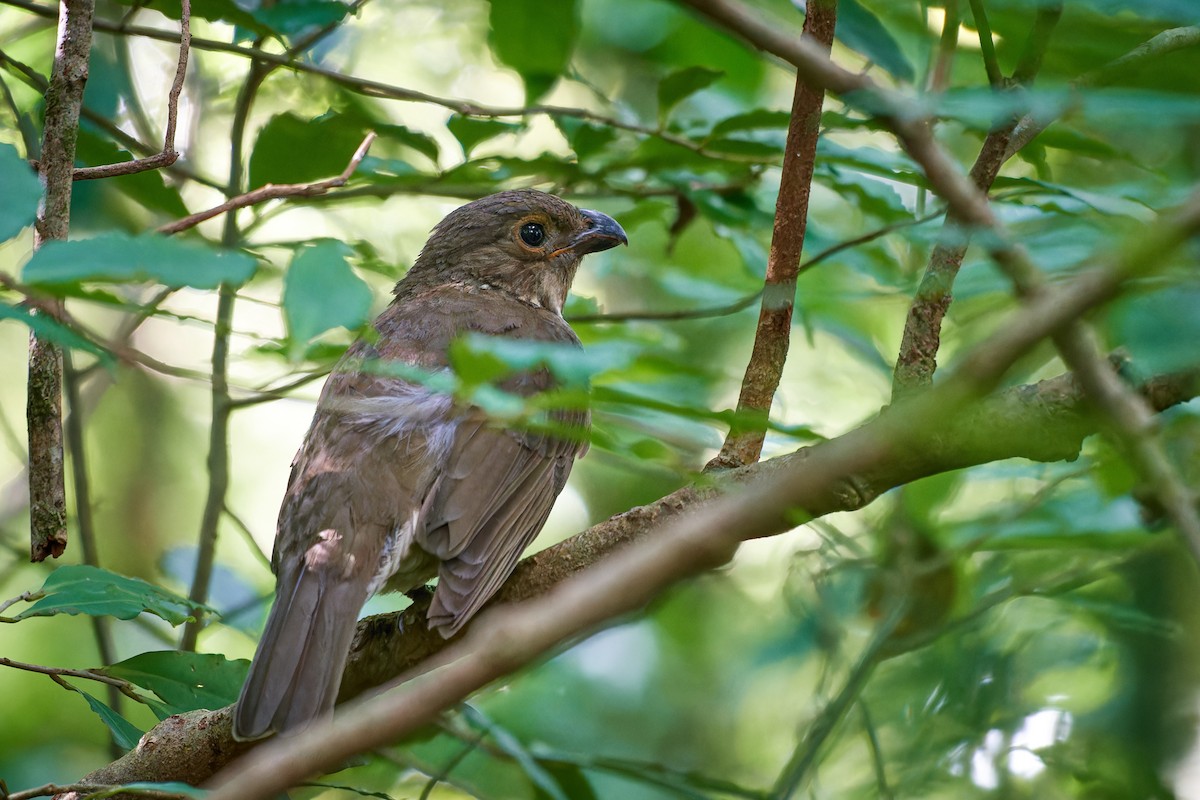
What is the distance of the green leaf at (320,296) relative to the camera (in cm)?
167

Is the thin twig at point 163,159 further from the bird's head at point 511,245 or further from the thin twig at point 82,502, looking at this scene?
the bird's head at point 511,245

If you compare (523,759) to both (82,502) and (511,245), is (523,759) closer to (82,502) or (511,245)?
(82,502)

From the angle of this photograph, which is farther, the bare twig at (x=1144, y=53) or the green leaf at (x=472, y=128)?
the green leaf at (x=472, y=128)

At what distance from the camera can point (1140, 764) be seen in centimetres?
470

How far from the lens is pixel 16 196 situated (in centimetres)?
177

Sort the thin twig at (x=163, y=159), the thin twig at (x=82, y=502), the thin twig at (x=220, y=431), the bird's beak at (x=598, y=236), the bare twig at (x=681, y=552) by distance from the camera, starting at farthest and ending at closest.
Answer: the bird's beak at (x=598, y=236)
the thin twig at (x=82, y=502)
the thin twig at (x=220, y=431)
the thin twig at (x=163, y=159)
the bare twig at (x=681, y=552)

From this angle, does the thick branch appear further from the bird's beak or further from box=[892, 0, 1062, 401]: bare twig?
the bird's beak

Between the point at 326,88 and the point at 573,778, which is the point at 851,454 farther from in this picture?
the point at 326,88

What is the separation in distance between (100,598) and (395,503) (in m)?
1.25

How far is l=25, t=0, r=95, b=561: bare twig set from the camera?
2.79 metres

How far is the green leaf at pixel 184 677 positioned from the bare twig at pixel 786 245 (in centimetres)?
147

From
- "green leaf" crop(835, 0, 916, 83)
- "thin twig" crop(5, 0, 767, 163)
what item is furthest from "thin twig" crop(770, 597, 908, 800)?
"green leaf" crop(835, 0, 916, 83)

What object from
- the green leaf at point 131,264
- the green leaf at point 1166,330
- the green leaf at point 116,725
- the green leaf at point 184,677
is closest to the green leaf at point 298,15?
the green leaf at point 184,677

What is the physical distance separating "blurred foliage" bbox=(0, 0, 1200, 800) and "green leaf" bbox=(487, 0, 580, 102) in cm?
1
